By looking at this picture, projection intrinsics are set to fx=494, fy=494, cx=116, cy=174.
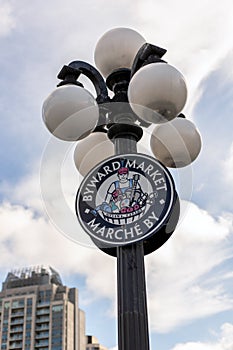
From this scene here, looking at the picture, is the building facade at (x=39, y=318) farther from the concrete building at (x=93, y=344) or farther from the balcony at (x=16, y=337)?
the concrete building at (x=93, y=344)

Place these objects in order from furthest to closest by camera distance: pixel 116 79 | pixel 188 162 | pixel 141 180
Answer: pixel 116 79 → pixel 188 162 → pixel 141 180

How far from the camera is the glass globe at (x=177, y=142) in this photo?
3518 mm

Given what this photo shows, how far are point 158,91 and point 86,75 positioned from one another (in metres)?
0.86

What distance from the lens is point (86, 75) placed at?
378 cm

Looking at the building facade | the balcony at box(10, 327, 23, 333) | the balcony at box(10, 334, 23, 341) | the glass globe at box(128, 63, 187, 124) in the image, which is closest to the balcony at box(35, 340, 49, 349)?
the building facade

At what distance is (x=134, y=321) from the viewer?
2748 mm

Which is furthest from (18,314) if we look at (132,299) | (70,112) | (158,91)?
(158,91)

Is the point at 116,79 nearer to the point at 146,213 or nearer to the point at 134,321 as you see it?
the point at 146,213

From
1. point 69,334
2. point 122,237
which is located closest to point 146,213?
point 122,237

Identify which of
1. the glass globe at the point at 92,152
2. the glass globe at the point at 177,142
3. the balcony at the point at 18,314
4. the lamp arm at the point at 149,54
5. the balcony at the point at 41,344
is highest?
the balcony at the point at 18,314

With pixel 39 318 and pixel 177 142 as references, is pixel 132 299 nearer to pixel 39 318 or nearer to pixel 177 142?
pixel 177 142

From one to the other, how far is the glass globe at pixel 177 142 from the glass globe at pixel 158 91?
11.7 inches

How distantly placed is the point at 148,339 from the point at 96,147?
1741 mm

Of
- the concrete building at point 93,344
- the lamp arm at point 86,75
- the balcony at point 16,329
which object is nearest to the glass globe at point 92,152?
the lamp arm at point 86,75
